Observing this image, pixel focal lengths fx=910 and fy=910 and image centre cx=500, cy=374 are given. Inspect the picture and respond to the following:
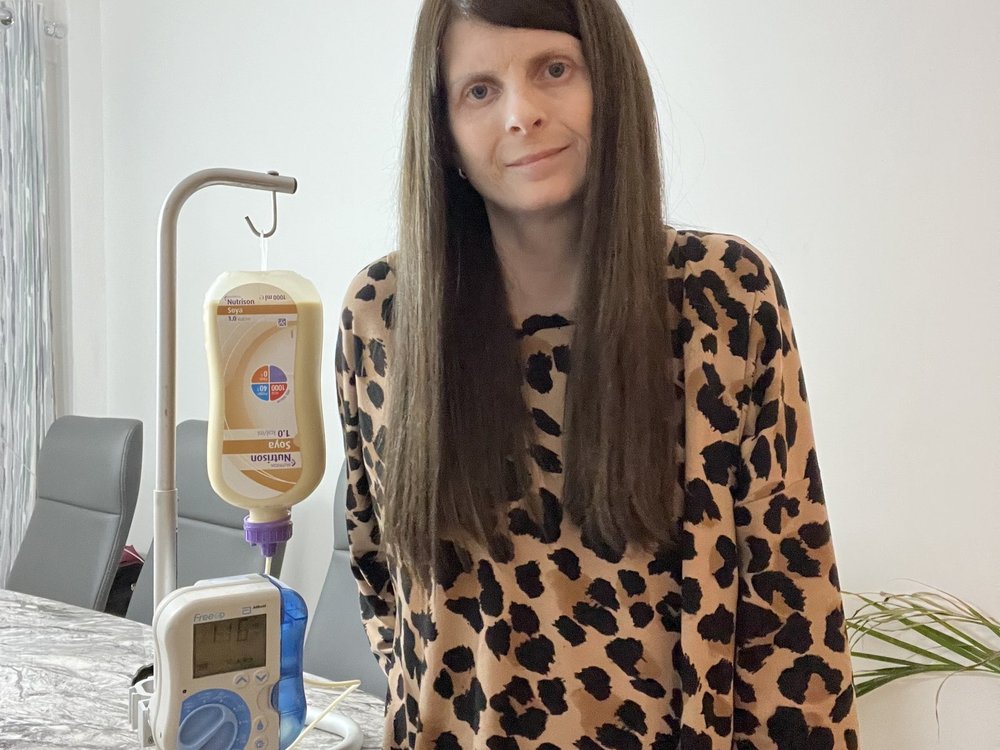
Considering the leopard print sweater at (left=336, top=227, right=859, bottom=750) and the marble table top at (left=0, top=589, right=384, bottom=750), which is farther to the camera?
the marble table top at (left=0, top=589, right=384, bottom=750)

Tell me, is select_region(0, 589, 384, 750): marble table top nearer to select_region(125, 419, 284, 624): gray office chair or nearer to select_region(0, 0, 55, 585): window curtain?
select_region(125, 419, 284, 624): gray office chair

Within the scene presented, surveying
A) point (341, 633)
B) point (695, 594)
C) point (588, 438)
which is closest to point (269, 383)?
point (588, 438)

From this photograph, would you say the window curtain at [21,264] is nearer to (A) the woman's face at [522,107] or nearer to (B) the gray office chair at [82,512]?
(B) the gray office chair at [82,512]

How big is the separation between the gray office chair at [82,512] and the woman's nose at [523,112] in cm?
170

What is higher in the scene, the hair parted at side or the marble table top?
the hair parted at side

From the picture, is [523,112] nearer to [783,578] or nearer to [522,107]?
[522,107]

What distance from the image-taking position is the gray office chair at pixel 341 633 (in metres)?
1.79

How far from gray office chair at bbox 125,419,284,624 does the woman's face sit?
4.73 feet

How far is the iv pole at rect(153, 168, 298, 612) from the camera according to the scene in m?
0.97

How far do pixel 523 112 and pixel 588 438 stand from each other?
31 centimetres

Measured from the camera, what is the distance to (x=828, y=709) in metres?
0.84

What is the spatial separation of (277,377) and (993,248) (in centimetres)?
129

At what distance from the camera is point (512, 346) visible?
92 cm

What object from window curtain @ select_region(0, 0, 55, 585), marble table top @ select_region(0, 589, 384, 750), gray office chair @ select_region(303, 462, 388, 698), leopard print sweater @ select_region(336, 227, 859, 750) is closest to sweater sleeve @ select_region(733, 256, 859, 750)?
leopard print sweater @ select_region(336, 227, 859, 750)
